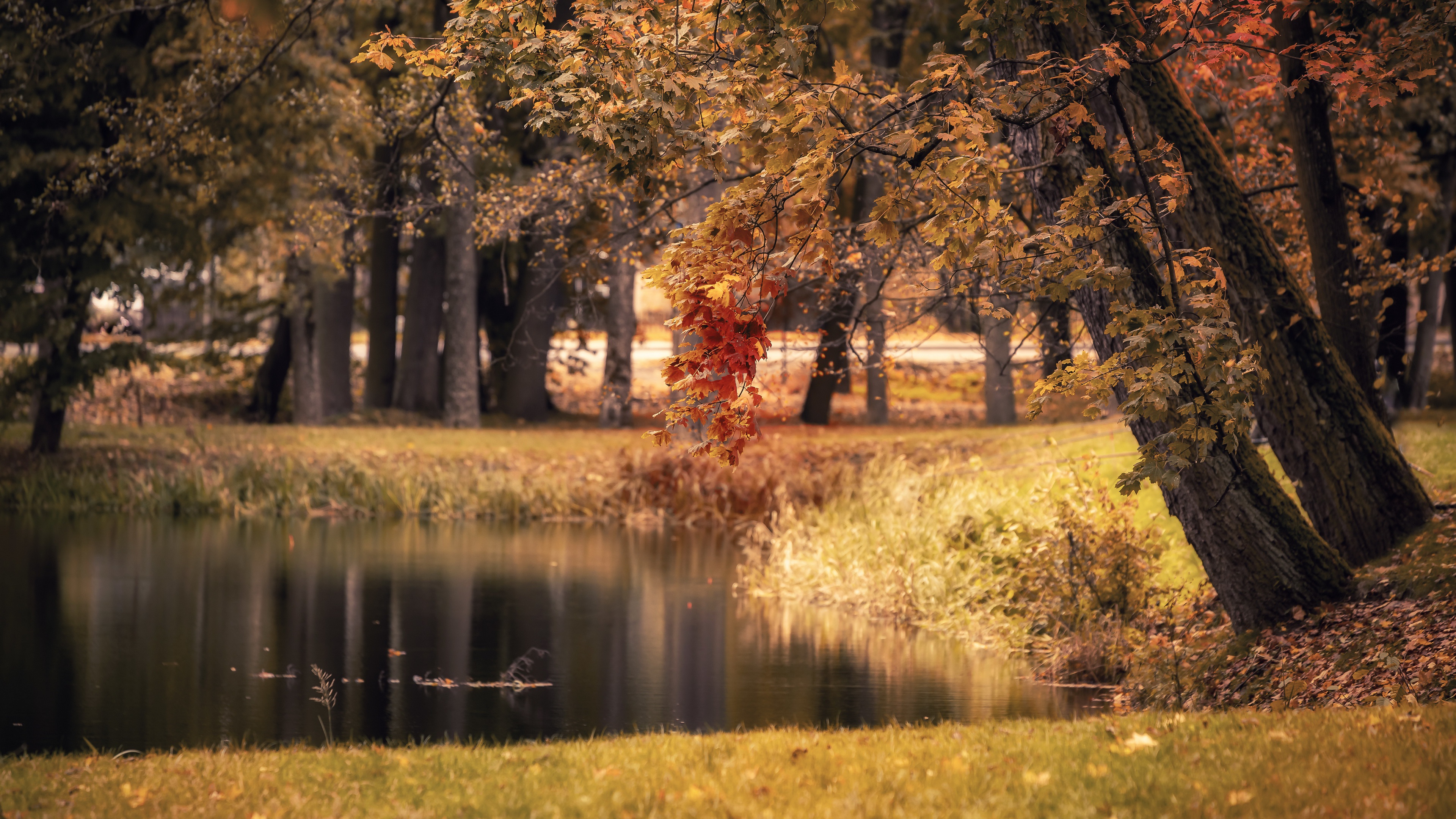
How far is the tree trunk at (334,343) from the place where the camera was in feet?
91.6

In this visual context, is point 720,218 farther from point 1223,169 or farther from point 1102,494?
point 1102,494

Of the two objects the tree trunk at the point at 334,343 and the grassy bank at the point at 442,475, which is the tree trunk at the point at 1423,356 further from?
the tree trunk at the point at 334,343

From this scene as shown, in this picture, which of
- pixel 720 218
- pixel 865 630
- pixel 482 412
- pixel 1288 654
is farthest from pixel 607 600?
pixel 482 412

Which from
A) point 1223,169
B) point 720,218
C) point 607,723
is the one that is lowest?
point 607,723

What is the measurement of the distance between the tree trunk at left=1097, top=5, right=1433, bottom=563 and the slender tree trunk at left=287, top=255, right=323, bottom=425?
65.3 feet

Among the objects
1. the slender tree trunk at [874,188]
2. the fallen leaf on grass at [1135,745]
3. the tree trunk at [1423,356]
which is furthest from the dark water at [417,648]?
the tree trunk at [1423,356]

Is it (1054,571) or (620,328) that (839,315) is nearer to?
(1054,571)

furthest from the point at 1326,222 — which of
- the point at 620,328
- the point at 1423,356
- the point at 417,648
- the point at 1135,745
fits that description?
the point at 620,328

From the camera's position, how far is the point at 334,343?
28453 millimetres

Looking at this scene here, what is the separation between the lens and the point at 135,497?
66.5 feet

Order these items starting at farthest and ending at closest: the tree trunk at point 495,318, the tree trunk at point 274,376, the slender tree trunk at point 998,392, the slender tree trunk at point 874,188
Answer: the tree trunk at point 274,376, the tree trunk at point 495,318, the slender tree trunk at point 874,188, the slender tree trunk at point 998,392

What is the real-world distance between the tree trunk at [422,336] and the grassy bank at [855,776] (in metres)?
21.7

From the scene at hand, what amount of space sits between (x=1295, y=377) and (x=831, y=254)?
4076 millimetres

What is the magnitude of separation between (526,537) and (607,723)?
10.2 meters
